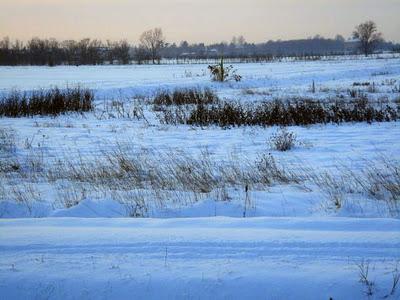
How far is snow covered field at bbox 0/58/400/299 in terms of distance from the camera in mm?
3053

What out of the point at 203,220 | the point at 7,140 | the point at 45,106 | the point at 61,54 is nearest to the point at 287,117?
the point at 7,140

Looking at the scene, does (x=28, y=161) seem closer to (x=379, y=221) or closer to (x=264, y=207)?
(x=264, y=207)

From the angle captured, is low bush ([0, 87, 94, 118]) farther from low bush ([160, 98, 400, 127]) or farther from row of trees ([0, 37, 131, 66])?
row of trees ([0, 37, 131, 66])

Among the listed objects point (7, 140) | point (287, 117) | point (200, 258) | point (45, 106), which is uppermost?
point (45, 106)

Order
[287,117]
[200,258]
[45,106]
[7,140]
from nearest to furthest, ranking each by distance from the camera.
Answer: [200,258] → [7,140] → [287,117] → [45,106]

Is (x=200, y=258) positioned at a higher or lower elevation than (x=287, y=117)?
lower

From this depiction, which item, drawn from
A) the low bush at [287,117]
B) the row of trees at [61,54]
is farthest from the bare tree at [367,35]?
the low bush at [287,117]

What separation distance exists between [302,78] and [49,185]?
2592 centimetres

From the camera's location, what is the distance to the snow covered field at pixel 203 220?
10.0 ft

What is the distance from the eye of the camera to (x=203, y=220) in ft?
14.1

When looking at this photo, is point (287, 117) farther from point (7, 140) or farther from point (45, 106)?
point (45, 106)

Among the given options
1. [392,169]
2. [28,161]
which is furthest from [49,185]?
[392,169]

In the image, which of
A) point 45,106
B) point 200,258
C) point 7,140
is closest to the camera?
point 200,258

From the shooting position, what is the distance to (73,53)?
6919cm
